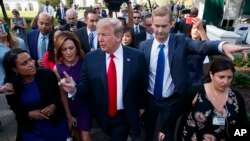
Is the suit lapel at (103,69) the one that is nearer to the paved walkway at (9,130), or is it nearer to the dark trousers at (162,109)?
the dark trousers at (162,109)

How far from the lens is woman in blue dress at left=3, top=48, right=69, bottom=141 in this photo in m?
3.21

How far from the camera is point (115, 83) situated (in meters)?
3.38

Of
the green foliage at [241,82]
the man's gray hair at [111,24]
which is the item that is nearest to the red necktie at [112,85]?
the man's gray hair at [111,24]

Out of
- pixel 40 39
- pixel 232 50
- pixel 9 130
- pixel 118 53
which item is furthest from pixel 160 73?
pixel 9 130

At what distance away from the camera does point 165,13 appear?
3467mm

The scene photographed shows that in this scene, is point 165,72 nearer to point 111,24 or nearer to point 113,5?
point 111,24

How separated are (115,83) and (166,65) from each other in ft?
2.40

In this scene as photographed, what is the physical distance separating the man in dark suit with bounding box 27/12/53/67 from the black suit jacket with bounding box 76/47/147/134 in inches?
87.4

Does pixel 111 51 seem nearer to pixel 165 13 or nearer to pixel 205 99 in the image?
pixel 165 13

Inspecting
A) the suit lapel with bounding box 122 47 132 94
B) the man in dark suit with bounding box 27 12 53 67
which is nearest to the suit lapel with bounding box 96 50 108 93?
the suit lapel with bounding box 122 47 132 94

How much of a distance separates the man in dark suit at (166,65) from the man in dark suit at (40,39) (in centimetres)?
229

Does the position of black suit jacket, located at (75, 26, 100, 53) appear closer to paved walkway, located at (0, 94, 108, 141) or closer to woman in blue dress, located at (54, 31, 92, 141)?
paved walkway, located at (0, 94, 108, 141)

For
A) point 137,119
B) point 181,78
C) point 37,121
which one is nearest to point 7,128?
point 37,121

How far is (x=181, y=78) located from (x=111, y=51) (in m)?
0.97
